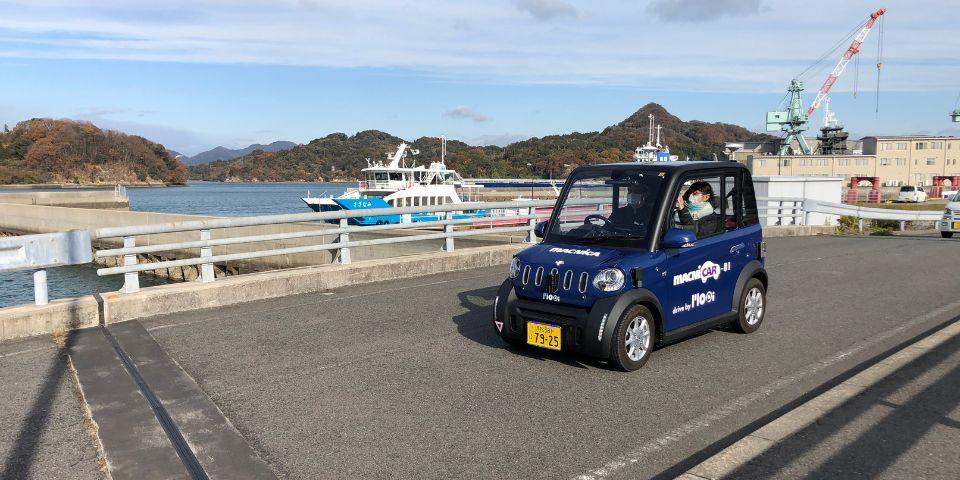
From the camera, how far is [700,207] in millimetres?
6410

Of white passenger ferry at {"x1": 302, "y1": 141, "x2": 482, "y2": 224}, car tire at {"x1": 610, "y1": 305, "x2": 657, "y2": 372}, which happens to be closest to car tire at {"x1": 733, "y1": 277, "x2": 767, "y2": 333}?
car tire at {"x1": 610, "y1": 305, "x2": 657, "y2": 372}

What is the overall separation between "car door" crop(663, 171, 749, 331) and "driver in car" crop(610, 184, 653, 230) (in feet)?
0.81

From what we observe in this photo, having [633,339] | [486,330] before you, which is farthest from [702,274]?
[486,330]

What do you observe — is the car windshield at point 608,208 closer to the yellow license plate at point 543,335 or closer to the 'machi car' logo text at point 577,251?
the 'machi car' logo text at point 577,251

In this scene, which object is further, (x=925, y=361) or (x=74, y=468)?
(x=925, y=361)

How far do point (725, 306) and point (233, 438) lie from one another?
16.0 feet

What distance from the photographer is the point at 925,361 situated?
586 cm

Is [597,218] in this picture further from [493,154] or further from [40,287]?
[493,154]

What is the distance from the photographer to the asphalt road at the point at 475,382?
4.00 m

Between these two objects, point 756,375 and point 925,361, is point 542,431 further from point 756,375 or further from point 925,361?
point 925,361

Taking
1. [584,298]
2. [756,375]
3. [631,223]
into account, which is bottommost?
[756,375]

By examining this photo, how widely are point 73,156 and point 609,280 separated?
532 feet

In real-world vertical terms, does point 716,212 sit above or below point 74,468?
above

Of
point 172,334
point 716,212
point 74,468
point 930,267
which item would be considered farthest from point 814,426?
point 930,267
